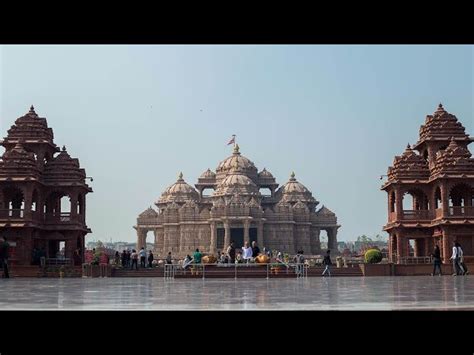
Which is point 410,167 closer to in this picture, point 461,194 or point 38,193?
point 461,194

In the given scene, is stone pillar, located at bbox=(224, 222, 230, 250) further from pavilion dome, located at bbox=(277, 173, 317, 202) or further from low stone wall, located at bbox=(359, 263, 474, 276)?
low stone wall, located at bbox=(359, 263, 474, 276)

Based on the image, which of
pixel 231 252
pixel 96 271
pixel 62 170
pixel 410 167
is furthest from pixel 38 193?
pixel 410 167

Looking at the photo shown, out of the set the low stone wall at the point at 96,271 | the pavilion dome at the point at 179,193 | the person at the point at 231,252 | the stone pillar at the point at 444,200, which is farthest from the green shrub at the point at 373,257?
the pavilion dome at the point at 179,193

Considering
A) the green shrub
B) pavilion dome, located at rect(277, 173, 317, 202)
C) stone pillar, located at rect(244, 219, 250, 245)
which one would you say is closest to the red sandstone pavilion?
the green shrub

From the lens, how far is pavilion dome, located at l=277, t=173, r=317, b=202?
3310 inches

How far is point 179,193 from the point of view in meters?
84.8

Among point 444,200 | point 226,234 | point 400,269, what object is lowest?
point 400,269

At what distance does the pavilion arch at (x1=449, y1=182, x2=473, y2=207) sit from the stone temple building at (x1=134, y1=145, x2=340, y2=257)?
27154 millimetres

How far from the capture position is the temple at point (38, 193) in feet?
129

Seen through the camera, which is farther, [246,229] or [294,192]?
[294,192]

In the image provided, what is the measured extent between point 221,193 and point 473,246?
3921 cm

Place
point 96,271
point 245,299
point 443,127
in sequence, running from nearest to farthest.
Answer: point 245,299 < point 96,271 < point 443,127

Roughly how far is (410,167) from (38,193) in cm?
2228
